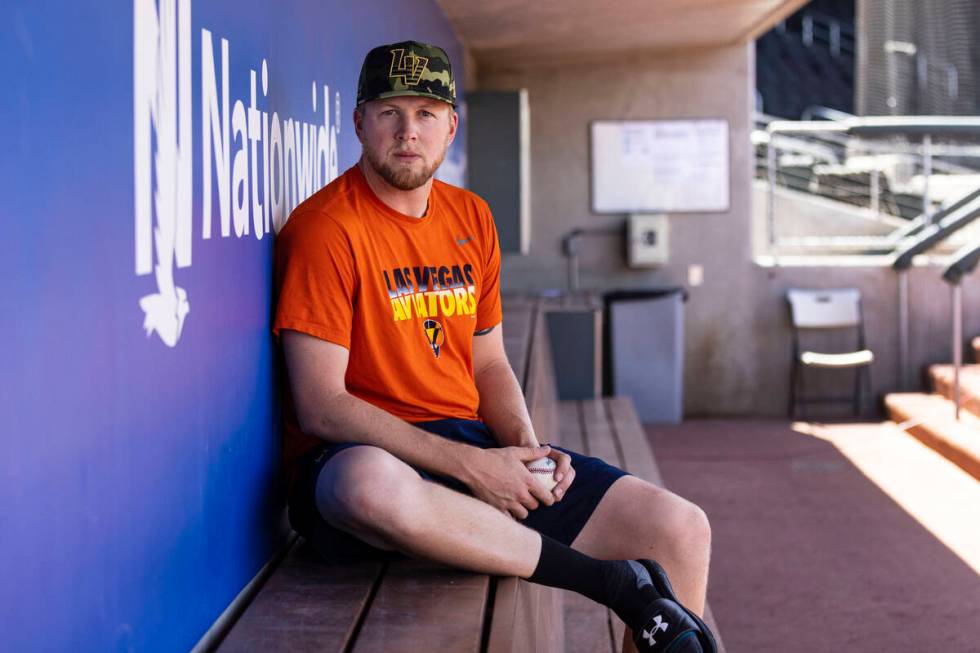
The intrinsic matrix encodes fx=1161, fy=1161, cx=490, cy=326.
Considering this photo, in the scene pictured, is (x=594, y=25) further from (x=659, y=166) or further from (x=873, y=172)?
(x=873, y=172)

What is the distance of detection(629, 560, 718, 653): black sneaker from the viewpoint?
1901 millimetres

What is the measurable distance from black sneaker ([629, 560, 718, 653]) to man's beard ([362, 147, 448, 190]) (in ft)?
2.79

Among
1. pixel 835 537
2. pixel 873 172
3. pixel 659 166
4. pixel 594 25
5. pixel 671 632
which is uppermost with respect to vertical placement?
pixel 594 25

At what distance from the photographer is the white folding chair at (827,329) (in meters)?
7.30

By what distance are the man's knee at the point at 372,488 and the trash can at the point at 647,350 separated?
5510 mm

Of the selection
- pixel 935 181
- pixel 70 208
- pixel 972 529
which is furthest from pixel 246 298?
pixel 935 181

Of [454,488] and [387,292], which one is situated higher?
[387,292]

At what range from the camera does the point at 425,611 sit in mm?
1833

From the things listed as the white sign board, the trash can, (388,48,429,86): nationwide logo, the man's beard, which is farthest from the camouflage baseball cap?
the white sign board

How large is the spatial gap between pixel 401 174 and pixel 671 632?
38.0 inches

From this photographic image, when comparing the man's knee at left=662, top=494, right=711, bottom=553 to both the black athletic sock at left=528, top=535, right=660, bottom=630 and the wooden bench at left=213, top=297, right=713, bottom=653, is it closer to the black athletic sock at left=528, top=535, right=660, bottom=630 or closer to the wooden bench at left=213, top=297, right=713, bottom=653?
the black athletic sock at left=528, top=535, right=660, bottom=630

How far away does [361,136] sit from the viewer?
7.41 ft

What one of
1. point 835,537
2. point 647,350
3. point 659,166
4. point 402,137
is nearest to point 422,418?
point 402,137

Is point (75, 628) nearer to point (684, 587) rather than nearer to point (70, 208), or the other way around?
point (70, 208)
